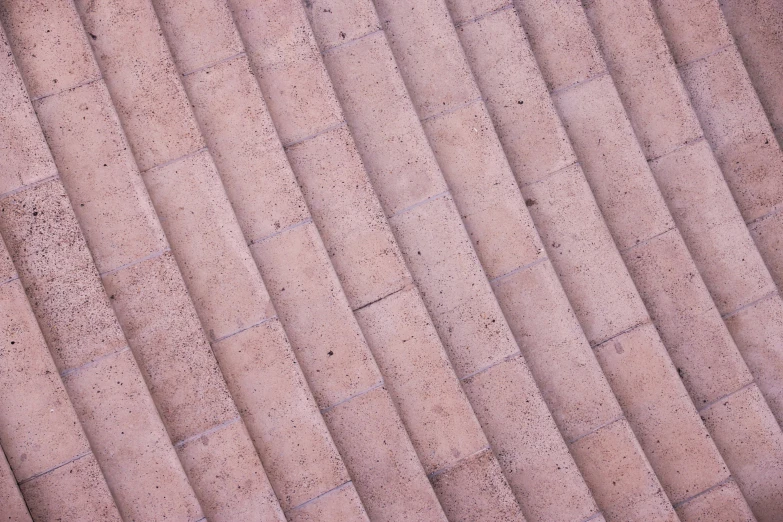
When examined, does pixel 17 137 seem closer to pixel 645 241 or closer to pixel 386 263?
pixel 386 263

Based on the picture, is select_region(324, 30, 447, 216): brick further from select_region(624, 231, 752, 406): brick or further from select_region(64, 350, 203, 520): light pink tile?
select_region(64, 350, 203, 520): light pink tile

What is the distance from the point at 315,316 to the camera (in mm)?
5715

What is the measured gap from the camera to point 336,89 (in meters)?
6.02

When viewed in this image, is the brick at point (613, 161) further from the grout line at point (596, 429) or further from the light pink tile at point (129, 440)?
the light pink tile at point (129, 440)

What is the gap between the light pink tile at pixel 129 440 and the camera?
5.33 m

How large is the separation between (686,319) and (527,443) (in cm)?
191

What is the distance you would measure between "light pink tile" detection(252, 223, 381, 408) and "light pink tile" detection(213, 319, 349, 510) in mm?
167

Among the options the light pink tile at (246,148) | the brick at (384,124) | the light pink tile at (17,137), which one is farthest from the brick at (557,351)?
the light pink tile at (17,137)

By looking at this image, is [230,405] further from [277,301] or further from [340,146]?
[340,146]

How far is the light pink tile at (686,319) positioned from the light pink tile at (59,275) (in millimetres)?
4624

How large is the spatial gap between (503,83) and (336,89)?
5.00 feet

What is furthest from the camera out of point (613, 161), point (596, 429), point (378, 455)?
point (613, 161)

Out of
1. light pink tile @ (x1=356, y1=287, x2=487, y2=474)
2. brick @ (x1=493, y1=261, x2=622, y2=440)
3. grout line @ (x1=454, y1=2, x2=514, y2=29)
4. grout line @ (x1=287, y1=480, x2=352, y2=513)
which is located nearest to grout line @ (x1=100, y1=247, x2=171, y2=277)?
light pink tile @ (x1=356, y1=287, x2=487, y2=474)

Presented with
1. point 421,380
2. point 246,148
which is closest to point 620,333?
point 421,380
